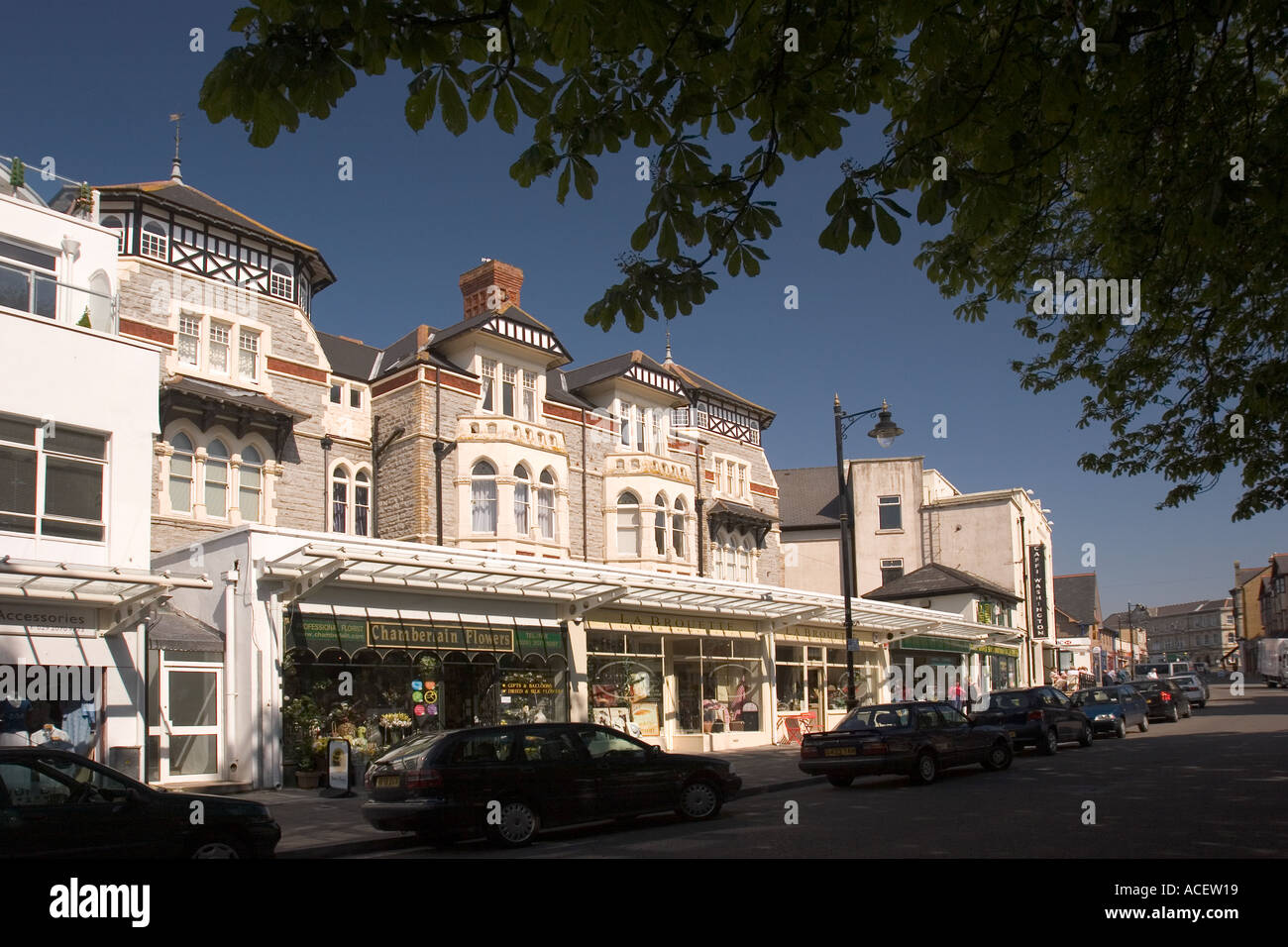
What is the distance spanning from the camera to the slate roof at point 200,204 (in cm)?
2434

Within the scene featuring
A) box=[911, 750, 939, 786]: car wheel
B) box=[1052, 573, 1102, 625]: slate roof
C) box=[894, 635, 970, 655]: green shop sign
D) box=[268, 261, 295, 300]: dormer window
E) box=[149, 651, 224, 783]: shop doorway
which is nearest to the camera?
box=[911, 750, 939, 786]: car wheel

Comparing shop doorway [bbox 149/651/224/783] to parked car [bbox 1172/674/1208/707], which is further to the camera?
parked car [bbox 1172/674/1208/707]

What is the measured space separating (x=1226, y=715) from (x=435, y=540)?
29349 millimetres

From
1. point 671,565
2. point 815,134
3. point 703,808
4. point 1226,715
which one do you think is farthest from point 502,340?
point 1226,715

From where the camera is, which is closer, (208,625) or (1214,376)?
(1214,376)

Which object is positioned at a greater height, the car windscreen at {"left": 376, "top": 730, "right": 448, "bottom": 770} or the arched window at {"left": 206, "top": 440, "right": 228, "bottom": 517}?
the arched window at {"left": 206, "top": 440, "right": 228, "bottom": 517}

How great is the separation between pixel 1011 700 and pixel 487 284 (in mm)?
19742

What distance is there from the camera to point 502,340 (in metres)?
30.5

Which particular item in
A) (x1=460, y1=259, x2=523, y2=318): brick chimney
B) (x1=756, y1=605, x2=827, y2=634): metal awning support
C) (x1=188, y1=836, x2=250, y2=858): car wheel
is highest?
(x1=460, y1=259, x2=523, y2=318): brick chimney

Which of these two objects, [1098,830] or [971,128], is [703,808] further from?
[971,128]

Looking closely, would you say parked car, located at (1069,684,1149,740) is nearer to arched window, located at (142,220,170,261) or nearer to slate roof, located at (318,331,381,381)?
slate roof, located at (318,331,381,381)

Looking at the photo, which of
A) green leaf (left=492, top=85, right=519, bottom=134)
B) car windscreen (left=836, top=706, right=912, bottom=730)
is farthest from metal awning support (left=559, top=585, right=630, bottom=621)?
green leaf (left=492, top=85, right=519, bottom=134)

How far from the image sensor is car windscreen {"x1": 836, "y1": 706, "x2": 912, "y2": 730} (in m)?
18.2

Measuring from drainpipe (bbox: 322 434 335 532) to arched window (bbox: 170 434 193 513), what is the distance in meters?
3.78
